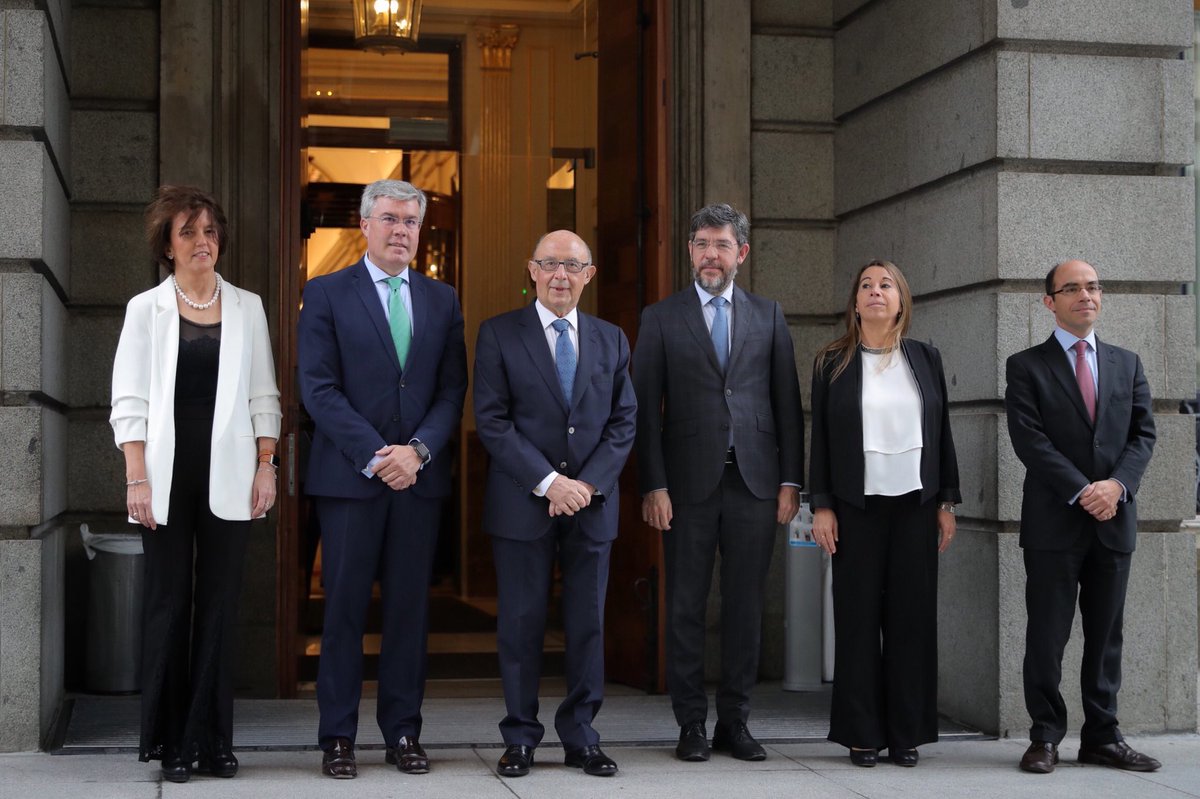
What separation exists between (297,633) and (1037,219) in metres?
4.30

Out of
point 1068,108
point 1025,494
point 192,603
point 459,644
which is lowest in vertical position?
point 459,644

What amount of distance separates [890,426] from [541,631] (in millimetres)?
1622

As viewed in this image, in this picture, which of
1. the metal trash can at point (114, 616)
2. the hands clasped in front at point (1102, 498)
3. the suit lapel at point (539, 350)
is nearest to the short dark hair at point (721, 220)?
the suit lapel at point (539, 350)

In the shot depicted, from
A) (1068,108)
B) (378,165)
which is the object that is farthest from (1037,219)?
(378,165)

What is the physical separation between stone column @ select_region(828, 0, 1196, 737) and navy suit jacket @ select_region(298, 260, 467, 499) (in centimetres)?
258

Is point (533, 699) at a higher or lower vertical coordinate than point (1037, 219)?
lower

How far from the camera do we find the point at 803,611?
7.92 meters

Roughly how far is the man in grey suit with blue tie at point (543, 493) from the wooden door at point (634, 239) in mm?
2112

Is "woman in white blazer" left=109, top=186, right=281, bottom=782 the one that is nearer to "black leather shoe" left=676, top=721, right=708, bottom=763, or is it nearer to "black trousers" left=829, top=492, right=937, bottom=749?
"black leather shoe" left=676, top=721, right=708, bottom=763

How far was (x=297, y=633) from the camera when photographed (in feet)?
25.6

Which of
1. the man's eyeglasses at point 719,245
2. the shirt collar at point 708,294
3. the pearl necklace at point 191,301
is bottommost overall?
the pearl necklace at point 191,301

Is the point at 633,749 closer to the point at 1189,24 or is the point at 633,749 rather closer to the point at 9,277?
the point at 9,277

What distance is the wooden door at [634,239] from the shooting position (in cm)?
790

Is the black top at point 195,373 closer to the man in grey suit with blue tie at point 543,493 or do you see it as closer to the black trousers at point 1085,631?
the man in grey suit with blue tie at point 543,493
